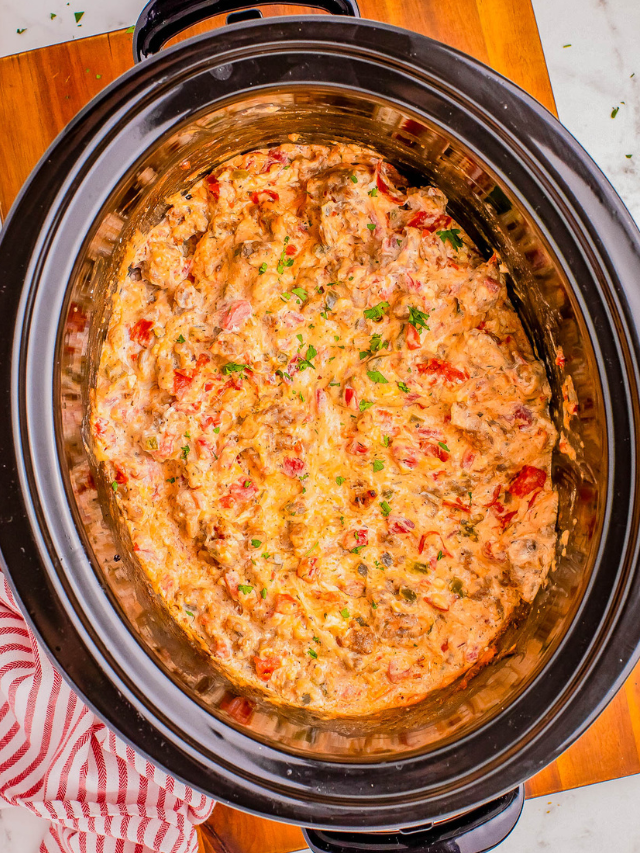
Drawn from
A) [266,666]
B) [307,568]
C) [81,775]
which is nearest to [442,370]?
[307,568]

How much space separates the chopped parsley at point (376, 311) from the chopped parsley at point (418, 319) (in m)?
0.08

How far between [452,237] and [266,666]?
1429mm

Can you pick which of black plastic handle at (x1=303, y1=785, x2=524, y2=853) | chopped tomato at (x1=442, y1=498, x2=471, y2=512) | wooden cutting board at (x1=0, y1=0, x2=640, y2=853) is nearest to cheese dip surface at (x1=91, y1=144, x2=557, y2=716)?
chopped tomato at (x1=442, y1=498, x2=471, y2=512)

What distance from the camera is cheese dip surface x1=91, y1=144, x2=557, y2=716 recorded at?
1.87 m

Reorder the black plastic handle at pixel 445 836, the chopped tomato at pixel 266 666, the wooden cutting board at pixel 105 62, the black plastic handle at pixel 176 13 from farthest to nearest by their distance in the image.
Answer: the wooden cutting board at pixel 105 62 → the chopped tomato at pixel 266 666 → the black plastic handle at pixel 445 836 → the black plastic handle at pixel 176 13

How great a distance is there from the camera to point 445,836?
1821 mm

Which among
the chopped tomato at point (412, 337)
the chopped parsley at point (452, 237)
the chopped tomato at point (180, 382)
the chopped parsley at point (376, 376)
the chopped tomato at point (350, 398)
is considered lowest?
the chopped tomato at point (350, 398)

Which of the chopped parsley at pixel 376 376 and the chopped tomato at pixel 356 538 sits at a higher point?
the chopped parsley at pixel 376 376

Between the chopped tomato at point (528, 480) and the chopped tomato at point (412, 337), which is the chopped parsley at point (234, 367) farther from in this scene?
the chopped tomato at point (528, 480)

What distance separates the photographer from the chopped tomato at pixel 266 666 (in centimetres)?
192

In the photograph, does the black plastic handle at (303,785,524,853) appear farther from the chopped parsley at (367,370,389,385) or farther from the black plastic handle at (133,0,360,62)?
the black plastic handle at (133,0,360,62)

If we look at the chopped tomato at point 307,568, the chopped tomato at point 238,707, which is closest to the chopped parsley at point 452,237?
the chopped tomato at point 307,568

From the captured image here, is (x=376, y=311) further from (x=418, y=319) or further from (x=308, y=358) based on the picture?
(x=308, y=358)

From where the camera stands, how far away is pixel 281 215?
188 cm
